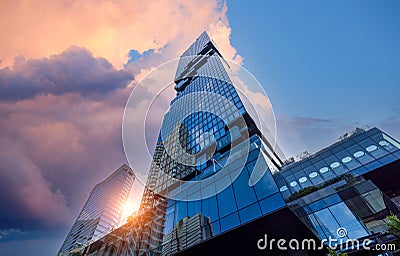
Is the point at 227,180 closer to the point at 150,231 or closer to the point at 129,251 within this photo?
the point at 150,231

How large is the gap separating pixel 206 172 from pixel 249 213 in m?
9.29

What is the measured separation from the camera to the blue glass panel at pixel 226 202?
17.3m

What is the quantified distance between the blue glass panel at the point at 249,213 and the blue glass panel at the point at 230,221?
439 mm

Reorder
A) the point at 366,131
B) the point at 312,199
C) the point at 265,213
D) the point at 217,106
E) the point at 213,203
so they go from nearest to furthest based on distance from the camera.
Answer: the point at 265,213, the point at 213,203, the point at 312,199, the point at 366,131, the point at 217,106

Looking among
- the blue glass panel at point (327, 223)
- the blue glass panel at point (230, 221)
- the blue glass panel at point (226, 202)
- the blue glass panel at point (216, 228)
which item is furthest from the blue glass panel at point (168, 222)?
the blue glass panel at point (327, 223)

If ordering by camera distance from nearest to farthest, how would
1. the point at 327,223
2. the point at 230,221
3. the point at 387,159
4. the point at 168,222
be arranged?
the point at 230,221 → the point at 327,223 → the point at 168,222 → the point at 387,159

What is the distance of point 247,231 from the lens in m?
15.4

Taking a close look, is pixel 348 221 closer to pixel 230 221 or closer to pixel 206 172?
pixel 230 221

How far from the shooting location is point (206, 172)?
2444 cm

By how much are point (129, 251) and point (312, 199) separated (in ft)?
71.3

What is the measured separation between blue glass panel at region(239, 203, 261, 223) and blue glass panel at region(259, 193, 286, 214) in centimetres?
45

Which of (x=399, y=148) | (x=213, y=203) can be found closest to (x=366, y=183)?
(x=399, y=148)

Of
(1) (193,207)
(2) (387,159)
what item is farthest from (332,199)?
(1) (193,207)

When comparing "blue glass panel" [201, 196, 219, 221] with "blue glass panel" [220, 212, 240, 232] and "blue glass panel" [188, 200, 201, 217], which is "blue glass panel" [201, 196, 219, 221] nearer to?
"blue glass panel" [188, 200, 201, 217]
